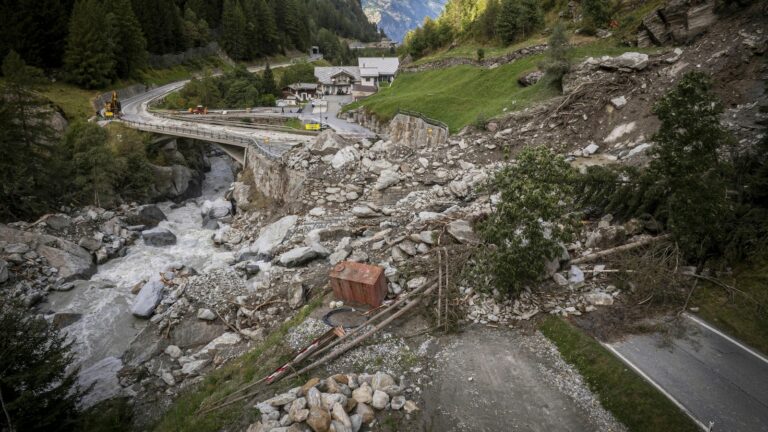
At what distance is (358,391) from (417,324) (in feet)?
12.6

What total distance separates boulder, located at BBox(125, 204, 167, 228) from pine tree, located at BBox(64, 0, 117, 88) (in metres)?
34.9

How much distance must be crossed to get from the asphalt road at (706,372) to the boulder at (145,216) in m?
35.9

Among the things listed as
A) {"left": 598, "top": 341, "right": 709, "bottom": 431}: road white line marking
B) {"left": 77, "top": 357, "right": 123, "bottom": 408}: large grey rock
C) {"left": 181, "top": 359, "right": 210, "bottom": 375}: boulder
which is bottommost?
{"left": 77, "top": 357, "right": 123, "bottom": 408}: large grey rock

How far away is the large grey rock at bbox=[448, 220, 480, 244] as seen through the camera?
16969mm

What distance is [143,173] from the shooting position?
39.4 metres

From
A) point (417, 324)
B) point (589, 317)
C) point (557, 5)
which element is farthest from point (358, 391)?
point (557, 5)

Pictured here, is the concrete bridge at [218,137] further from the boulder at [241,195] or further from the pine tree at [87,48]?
the pine tree at [87,48]

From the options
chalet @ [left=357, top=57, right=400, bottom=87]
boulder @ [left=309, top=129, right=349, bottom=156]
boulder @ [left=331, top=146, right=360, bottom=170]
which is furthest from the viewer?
chalet @ [left=357, top=57, right=400, bottom=87]

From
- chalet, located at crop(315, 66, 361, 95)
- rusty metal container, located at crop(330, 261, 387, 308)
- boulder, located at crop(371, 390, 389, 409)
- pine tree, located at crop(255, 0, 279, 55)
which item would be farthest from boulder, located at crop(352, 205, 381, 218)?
pine tree, located at crop(255, 0, 279, 55)

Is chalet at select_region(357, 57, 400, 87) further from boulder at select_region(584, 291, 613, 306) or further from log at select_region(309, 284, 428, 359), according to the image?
boulder at select_region(584, 291, 613, 306)

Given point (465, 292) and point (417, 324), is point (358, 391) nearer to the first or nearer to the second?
point (417, 324)

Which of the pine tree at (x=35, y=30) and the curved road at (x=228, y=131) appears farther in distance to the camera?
the pine tree at (x=35, y=30)

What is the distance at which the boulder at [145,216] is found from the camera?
3374 centimetres

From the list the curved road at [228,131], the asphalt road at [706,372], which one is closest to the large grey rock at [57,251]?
the curved road at [228,131]
